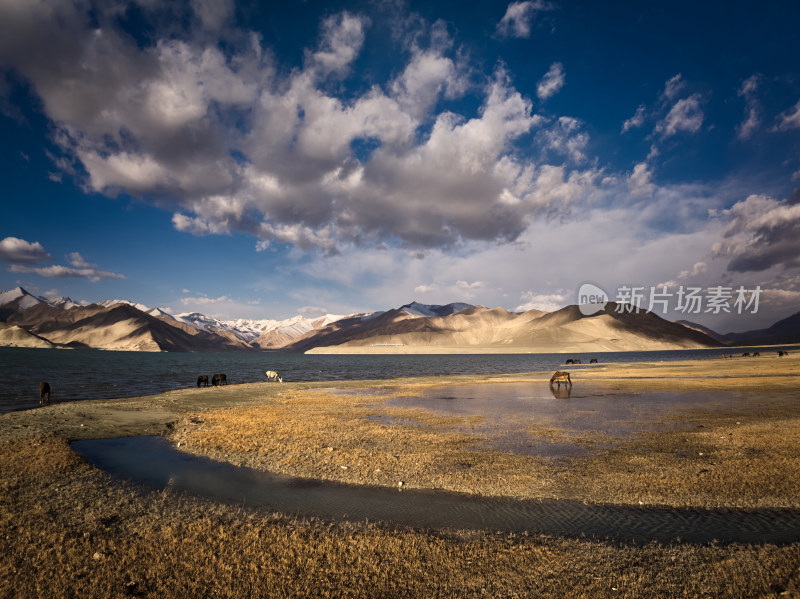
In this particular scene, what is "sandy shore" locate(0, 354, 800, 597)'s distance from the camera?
662 centimetres

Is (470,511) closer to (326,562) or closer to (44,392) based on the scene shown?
(326,562)

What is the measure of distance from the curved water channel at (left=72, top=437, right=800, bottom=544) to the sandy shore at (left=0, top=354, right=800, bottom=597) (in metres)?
0.57

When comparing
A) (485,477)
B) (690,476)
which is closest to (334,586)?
(485,477)

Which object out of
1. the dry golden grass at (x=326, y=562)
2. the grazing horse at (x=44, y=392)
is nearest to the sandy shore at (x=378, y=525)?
the dry golden grass at (x=326, y=562)

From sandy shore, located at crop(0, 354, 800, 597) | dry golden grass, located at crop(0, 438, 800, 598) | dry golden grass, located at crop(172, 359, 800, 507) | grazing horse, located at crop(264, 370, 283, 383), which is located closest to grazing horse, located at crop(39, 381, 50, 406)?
sandy shore, located at crop(0, 354, 800, 597)

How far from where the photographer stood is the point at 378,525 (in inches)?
357

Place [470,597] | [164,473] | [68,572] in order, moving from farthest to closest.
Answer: [164,473] < [68,572] < [470,597]

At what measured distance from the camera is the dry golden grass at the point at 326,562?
6.45 metres

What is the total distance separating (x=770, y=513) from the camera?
962cm

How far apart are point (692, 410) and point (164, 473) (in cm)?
2971

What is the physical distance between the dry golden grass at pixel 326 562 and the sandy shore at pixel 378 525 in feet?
0.11

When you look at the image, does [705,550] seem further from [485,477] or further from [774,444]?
[774,444]

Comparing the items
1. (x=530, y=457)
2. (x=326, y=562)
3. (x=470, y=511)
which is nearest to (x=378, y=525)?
(x=326, y=562)

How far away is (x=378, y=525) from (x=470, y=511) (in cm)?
244
